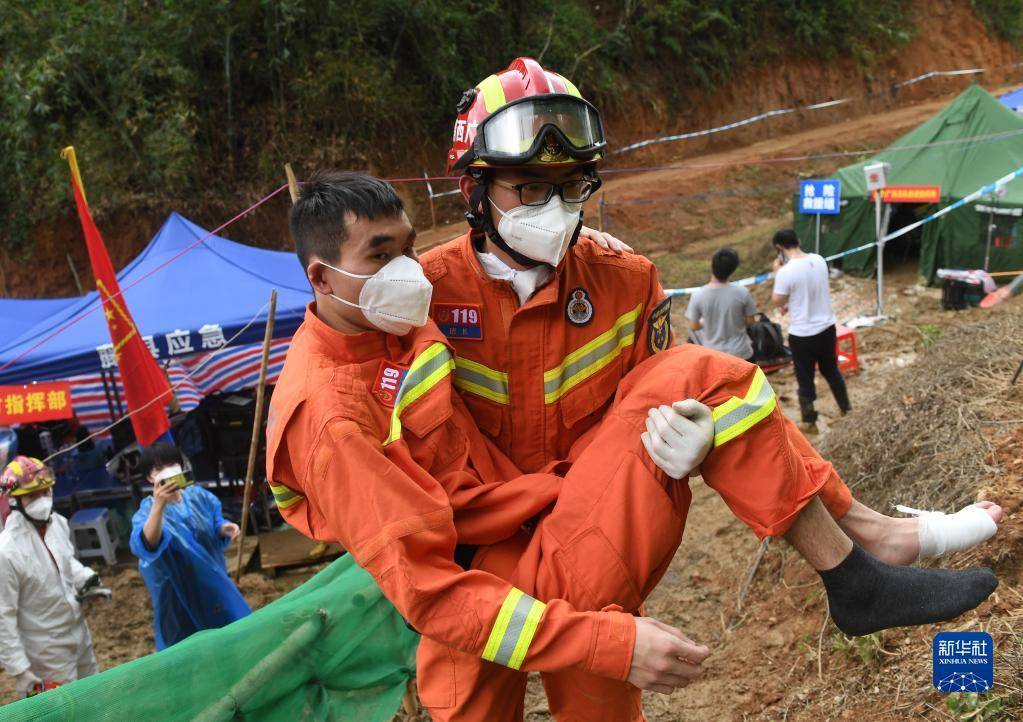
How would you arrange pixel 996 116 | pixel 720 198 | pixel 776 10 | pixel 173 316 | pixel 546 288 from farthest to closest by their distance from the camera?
pixel 776 10, pixel 720 198, pixel 996 116, pixel 173 316, pixel 546 288

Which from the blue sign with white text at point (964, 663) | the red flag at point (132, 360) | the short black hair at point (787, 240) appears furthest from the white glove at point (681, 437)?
the short black hair at point (787, 240)

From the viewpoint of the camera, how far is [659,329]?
261 centimetres

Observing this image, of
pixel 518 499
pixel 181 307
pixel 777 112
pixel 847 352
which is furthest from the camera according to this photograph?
pixel 777 112

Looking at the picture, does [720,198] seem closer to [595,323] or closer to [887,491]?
[887,491]

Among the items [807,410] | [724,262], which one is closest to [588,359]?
[724,262]

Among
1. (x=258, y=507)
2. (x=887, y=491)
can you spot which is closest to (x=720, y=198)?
(x=258, y=507)

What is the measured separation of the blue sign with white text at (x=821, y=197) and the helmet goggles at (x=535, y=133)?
11528mm

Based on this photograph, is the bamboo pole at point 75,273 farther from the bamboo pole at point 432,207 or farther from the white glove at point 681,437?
the white glove at point 681,437

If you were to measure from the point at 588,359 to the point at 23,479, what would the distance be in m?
3.66

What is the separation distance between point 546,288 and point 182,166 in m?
14.9

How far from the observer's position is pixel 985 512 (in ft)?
8.57

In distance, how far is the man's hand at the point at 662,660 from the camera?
192cm

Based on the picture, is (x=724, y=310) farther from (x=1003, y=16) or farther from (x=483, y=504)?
(x=1003, y=16)

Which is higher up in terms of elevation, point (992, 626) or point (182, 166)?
point (182, 166)
